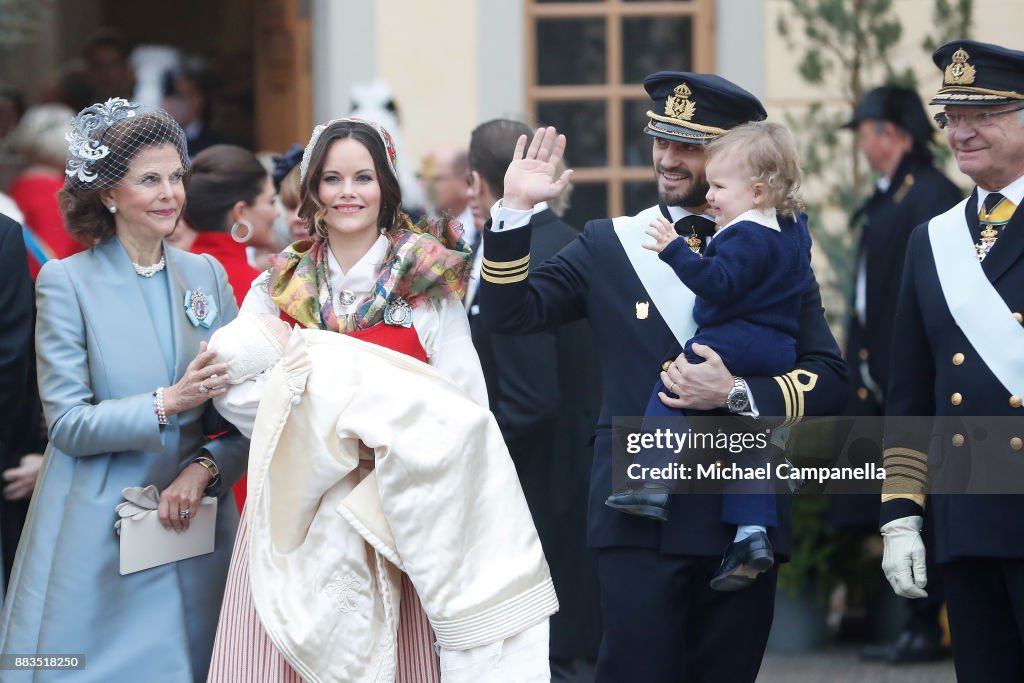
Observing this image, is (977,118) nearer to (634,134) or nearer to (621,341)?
(621,341)

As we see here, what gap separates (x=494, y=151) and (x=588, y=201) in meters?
2.87

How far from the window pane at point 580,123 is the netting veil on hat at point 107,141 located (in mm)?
3998

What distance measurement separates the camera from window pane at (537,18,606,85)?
7.90 m

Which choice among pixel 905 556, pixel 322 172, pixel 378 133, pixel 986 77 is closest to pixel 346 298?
pixel 322 172

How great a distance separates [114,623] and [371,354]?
0.93m

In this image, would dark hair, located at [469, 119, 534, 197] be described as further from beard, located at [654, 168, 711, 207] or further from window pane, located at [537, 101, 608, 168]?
window pane, located at [537, 101, 608, 168]

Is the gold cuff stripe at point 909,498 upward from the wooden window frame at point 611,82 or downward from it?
downward

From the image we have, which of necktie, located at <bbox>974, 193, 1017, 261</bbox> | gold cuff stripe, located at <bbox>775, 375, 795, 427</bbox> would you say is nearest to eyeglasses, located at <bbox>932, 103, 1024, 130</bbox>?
necktie, located at <bbox>974, 193, 1017, 261</bbox>

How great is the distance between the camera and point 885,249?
6574 millimetres

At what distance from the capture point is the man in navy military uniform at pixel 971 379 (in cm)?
360

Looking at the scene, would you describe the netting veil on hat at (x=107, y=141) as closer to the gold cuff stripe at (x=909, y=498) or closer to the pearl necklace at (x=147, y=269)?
the pearl necklace at (x=147, y=269)

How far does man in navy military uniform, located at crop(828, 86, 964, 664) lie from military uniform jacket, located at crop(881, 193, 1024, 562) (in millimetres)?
2642

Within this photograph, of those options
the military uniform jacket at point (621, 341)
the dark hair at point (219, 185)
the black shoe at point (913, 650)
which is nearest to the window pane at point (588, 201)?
the black shoe at point (913, 650)

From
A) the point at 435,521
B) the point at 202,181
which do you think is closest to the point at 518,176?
the point at 435,521
